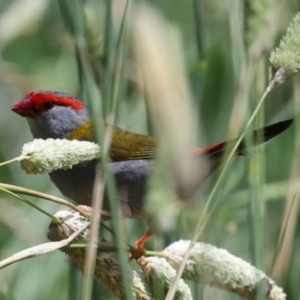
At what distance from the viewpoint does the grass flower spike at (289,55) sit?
53.4 inches

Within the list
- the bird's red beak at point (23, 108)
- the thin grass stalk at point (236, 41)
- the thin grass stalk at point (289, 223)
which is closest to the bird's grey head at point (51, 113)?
the bird's red beak at point (23, 108)

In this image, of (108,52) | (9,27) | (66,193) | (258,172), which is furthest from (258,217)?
(9,27)

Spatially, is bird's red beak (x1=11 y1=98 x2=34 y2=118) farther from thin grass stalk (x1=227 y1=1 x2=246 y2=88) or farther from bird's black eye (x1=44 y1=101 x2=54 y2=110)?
thin grass stalk (x1=227 y1=1 x2=246 y2=88)

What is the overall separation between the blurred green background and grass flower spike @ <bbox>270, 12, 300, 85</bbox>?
0.13 m

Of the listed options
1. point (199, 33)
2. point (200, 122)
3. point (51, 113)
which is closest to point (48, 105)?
point (51, 113)

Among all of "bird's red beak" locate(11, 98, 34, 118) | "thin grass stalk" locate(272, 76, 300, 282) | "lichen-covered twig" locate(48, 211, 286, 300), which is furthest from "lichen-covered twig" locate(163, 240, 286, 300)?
"bird's red beak" locate(11, 98, 34, 118)

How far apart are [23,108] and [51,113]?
0.13m

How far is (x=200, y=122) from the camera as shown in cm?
226

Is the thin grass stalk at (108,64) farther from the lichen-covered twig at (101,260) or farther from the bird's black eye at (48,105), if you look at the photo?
the bird's black eye at (48,105)

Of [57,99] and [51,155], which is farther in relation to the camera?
[57,99]

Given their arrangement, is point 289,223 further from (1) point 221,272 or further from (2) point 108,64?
(2) point 108,64

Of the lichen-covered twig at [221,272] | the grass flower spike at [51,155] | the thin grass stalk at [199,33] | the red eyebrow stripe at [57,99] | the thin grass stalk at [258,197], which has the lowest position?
the lichen-covered twig at [221,272]

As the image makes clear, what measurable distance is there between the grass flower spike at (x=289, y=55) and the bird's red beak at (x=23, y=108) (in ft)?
4.55

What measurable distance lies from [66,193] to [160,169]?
1.21 metres
